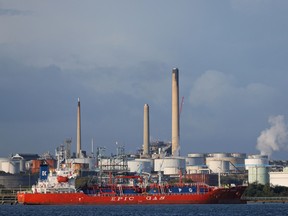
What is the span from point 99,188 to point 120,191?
3844 mm

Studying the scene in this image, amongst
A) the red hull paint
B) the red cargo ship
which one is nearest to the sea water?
the red hull paint

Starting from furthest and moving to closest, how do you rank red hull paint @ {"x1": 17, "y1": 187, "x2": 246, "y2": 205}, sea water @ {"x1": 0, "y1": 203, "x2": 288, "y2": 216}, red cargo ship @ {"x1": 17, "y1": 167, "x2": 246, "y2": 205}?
1. red cargo ship @ {"x1": 17, "y1": 167, "x2": 246, "y2": 205}
2. red hull paint @ {"x1": 17, "y1": 187, "x2": 246, "y2": 205}
3. sea water @ {"x1": 0, "y1": 203, "x2": 288, "y2": 216}

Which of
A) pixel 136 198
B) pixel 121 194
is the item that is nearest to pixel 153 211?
pixel 136 198

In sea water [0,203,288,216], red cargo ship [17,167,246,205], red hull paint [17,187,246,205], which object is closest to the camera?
sea water [0,203,288,216]

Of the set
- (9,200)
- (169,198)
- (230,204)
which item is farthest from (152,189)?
(9,200)

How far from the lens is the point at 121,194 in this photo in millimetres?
142000

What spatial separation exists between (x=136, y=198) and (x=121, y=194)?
2.96m

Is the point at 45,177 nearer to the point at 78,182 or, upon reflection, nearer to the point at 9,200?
the point at 9,200

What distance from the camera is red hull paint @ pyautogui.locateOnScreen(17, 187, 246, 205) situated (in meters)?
138

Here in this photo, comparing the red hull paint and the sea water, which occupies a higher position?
the red hull paint

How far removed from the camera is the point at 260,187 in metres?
183

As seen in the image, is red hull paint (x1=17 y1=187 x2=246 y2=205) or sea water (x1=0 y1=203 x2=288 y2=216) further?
red hull paint (x1=17 y1=187 x2=246 y2=205)

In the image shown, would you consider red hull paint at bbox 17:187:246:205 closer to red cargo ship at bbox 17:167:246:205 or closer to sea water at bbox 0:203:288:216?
red cargo ship at bbox 17:167:246:205

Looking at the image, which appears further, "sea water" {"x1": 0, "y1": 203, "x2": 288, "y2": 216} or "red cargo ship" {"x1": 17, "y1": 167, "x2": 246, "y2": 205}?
"red cargo ship" {"x1": 17, "y1": 167, "x2": 246, "y2": 205}
